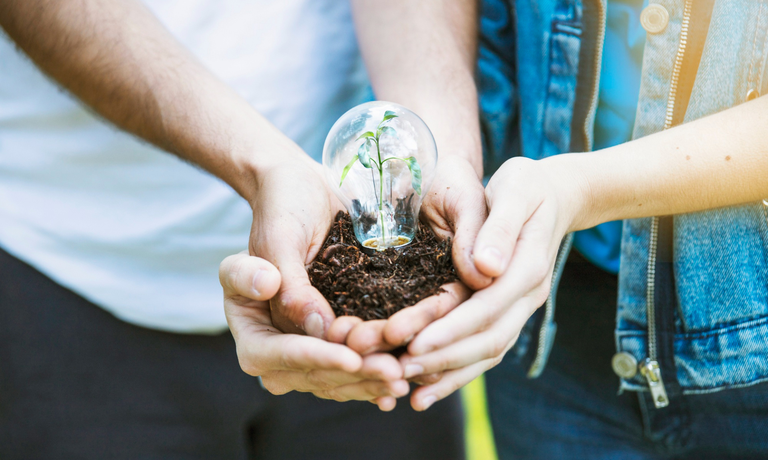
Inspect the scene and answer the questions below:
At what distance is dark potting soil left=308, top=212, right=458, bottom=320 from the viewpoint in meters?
1.67

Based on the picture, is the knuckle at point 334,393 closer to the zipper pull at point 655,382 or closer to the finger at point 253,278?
the finger at point 253,278

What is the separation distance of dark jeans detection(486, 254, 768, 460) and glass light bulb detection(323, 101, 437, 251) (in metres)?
0.91

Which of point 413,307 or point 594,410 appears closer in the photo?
point 413,307

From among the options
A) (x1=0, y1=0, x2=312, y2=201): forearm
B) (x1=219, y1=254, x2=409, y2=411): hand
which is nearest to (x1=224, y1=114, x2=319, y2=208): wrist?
(x1=0, y1=0, x2=312, y2=201): forearm

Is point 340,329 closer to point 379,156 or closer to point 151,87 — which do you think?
point 379,156

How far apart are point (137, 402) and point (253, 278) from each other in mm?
1467

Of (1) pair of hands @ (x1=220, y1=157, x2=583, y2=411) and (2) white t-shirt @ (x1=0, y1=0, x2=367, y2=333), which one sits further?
(2) white t-shirt @ (x1=0, y1=0, x2=367, y2=333)

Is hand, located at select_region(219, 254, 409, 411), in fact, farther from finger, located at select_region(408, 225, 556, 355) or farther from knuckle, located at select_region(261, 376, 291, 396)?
finger, located at select_region(408, 225, 556, 355)

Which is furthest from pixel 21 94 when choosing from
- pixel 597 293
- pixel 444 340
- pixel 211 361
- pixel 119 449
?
pixel 597 293

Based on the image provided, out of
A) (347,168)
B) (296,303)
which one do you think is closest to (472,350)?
(296,303)

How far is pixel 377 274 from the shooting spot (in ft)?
6.25

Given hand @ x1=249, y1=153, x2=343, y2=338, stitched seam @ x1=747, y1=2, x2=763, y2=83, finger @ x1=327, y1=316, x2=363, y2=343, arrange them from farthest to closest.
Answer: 1. stitched seam @ x1=747, y1=2, x2=763, y2=83
2. hand @ x1=249, y1=153, x2=343, y2=338
3. finger @ x1=327, y1=316, x2=363, y2=343

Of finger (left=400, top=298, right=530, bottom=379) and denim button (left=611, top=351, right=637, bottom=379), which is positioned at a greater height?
finger (left=400, top=298, right=530, bottom=379)

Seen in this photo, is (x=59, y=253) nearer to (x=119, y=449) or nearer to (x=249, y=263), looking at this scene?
(x=119, y=449)
